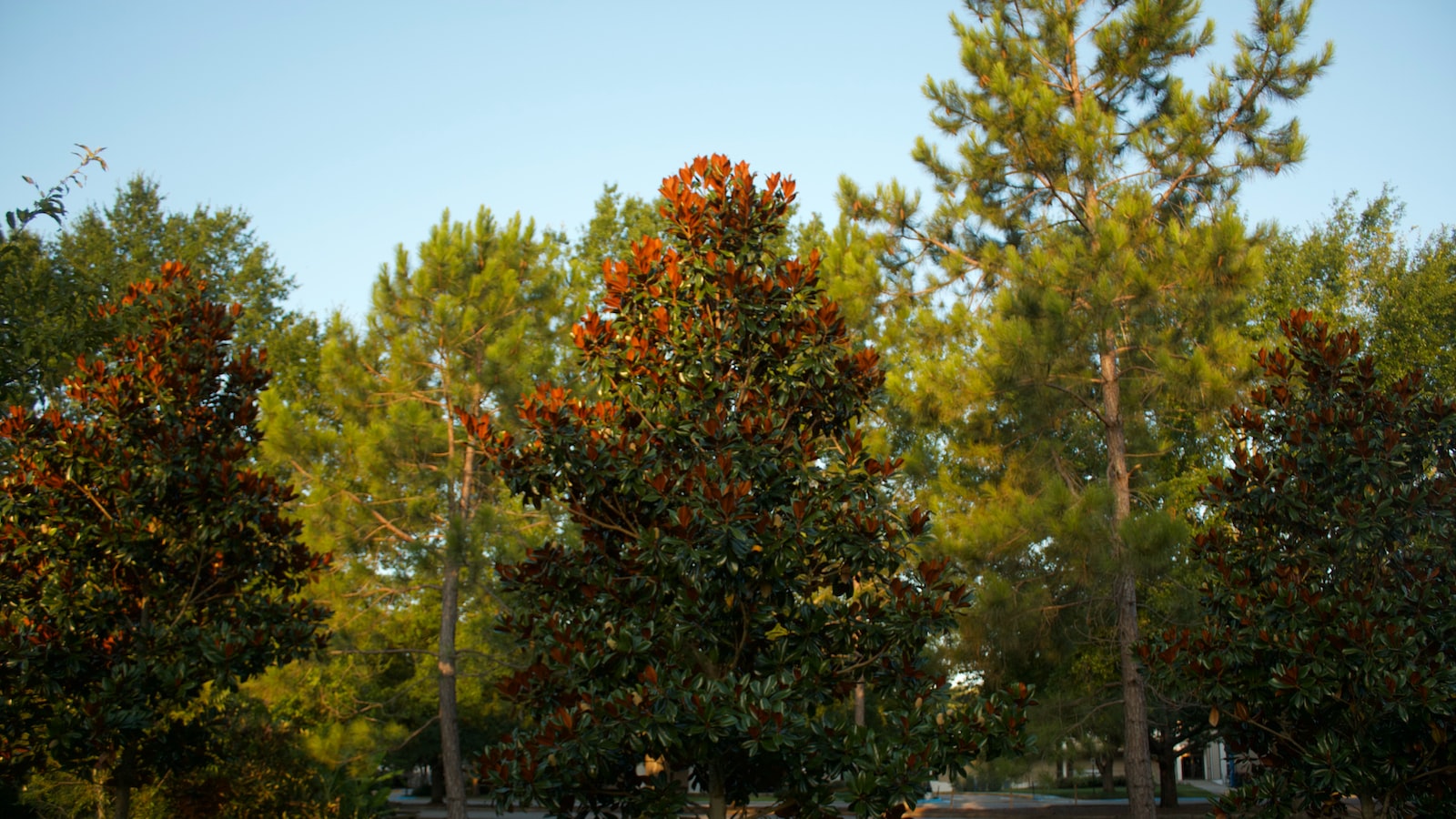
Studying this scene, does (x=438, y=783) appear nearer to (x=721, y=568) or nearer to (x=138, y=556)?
(x=138, y=556)

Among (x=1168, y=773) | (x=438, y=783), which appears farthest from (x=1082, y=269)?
(x=438, y=783)

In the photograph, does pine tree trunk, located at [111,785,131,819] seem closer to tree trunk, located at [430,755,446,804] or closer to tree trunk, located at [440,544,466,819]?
tree trunk, located at [440,544,466,819]

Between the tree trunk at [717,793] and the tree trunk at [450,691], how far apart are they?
1054 centimetres

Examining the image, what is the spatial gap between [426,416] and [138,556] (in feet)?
27.1

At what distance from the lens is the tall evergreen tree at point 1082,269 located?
43.0ft

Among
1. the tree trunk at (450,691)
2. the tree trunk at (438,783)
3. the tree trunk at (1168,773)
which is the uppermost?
the tree trunk at (450,691)

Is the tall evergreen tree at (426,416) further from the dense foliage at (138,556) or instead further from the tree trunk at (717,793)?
the tree trunk at (717,793)

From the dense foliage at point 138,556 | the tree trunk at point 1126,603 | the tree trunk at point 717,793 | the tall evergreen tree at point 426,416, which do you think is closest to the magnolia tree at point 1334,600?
the tree trunk at point 1126,603

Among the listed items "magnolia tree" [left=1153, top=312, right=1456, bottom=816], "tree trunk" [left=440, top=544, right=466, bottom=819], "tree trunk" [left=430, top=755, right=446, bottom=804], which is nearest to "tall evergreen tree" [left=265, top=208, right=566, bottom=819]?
"tree trunk" [left=440, top=544, right=466, bottom=819]

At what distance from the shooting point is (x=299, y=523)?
30.6ft

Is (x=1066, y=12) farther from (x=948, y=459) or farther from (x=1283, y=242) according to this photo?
(x=1283, y=242)

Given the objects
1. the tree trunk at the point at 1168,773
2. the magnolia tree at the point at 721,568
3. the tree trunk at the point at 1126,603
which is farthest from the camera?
the tree trunk at the point at 1168,773

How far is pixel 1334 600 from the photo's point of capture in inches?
302

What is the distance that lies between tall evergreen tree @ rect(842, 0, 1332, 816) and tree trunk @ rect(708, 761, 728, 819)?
7463mm
